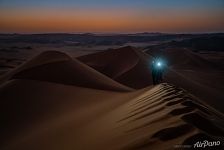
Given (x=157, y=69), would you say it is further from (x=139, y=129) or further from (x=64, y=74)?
(x=64, y=74)

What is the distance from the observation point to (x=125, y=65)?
2647 centimetres

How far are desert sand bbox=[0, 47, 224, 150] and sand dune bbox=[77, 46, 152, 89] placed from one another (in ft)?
0.55

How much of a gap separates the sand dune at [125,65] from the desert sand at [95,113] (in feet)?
0.55

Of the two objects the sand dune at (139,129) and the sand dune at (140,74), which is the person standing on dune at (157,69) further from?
the sand dune at (140,74)

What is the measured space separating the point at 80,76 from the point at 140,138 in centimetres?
1264

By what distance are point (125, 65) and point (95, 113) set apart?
1830 cm

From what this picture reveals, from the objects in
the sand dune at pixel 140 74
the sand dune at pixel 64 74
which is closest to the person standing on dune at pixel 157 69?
the sand dune at pixel 64 74

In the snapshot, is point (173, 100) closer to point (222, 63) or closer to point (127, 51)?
point (127, 51)

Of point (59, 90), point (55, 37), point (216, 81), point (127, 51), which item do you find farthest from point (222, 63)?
point (55, 37)

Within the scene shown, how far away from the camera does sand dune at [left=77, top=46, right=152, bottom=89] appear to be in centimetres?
2288

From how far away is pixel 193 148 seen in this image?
2.92 m

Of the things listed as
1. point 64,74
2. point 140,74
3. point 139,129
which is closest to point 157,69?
point 139,129

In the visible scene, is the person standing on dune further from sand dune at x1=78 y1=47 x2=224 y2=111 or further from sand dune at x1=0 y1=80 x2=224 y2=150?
sand dune at x1=78 y1=47 x2=224 y2=111

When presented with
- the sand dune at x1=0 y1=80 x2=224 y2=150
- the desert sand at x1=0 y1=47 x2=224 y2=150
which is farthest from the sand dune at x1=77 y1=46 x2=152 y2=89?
the sand dune at x1=0 y1=80 x2=224 y2=150
